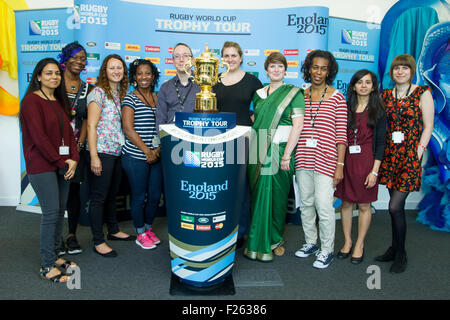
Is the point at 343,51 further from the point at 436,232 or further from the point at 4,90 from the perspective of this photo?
the point at 4,90

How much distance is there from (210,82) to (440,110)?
9.29 feet

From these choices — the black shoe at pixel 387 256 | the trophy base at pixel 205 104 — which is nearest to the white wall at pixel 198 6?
the trophy base at pixel 205 104

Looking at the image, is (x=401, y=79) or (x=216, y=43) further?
(x=216, y=43)

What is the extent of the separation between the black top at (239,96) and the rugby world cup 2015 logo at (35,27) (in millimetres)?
2297

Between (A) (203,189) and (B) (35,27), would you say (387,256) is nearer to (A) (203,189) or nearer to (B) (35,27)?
(A) (203,189)

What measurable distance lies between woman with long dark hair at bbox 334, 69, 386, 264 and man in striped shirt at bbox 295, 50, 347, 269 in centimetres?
10

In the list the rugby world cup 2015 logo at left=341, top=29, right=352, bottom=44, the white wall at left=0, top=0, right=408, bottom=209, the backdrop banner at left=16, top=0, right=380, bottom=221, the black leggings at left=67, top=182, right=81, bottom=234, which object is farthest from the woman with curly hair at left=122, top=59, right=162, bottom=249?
the rugby world cup 2015 logo at left=341, top=29, right=352, bottom=44

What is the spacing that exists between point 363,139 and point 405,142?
0.28 meters

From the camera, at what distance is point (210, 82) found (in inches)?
78.2

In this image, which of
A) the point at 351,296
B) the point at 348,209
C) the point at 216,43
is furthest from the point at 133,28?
the point at 351,296

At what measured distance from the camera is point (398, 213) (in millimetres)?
2398

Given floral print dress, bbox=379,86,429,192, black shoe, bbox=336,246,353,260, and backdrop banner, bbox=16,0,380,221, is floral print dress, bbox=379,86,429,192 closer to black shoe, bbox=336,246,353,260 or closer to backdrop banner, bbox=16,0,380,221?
black shoe, bbox=336,246,353,260

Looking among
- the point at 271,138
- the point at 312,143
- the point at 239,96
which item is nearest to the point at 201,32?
the point at 239,96

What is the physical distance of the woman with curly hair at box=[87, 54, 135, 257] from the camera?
245 centimetres
